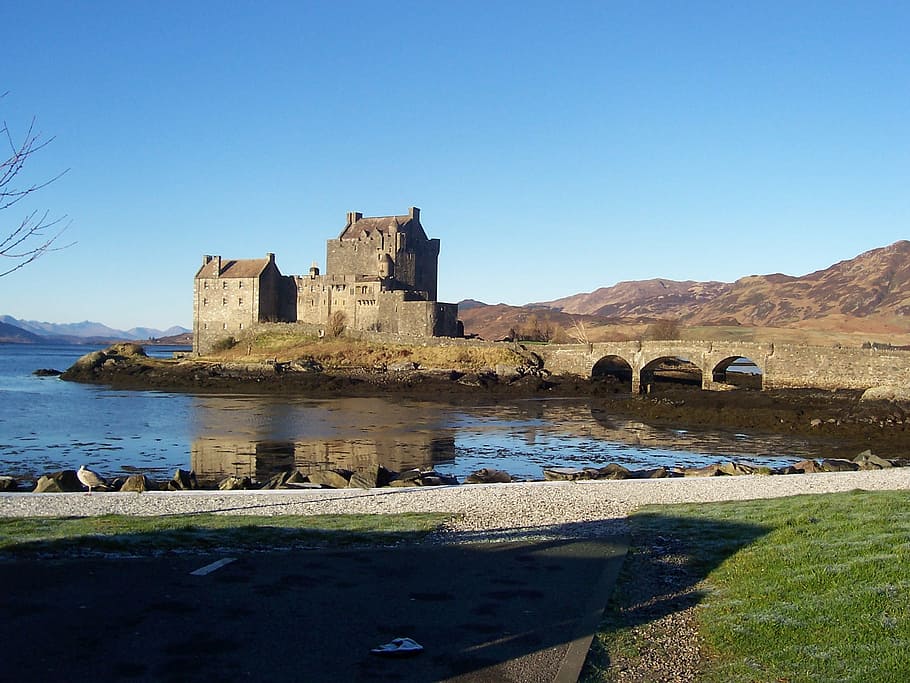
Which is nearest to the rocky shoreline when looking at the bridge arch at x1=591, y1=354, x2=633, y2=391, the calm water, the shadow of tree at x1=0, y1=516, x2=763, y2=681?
the bridge arch at x1=591, y1=354, x2=633, y2=391

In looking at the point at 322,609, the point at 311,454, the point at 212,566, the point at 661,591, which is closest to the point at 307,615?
the point at 322,609

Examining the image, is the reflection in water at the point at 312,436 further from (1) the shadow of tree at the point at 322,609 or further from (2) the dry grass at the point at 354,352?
(2) the dry grass at the point at 354,352

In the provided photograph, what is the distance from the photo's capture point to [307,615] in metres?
8.96

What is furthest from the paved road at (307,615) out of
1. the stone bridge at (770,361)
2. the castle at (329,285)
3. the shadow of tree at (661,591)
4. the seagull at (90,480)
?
the castle at (329,285)

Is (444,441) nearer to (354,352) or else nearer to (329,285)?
(354,352)

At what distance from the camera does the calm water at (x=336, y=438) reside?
2980 cm

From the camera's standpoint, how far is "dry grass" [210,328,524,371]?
232 ft

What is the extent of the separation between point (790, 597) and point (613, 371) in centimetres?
6434

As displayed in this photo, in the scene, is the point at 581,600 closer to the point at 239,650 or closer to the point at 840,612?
the point at 840,612

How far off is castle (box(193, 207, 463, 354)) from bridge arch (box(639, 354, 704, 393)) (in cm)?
2036

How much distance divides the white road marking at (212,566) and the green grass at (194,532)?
3.12 ft

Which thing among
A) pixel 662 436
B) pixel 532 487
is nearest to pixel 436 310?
pixel 662 436

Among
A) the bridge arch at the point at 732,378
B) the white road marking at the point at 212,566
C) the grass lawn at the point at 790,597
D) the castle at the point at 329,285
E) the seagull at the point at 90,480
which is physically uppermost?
the castle at the point at 329,285

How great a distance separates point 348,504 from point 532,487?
4907 millimetres
